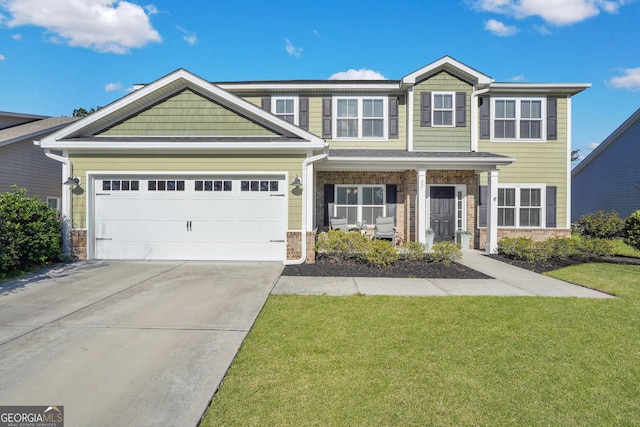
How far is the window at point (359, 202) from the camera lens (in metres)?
12.0

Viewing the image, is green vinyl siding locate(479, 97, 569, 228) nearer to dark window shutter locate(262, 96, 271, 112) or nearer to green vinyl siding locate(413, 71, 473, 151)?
green vinyl siding locate(413, 71, 473, 151)

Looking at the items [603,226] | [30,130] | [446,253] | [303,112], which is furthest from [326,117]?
[30,130]

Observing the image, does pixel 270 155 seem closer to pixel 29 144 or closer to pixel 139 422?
pixel 139 422

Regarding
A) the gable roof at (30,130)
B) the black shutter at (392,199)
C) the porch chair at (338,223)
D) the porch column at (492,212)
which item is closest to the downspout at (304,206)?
the porch chair at (338,223)

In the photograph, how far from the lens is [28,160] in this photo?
12.7 m

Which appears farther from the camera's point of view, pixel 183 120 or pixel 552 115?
pixel 552 115

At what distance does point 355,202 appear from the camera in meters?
12.0

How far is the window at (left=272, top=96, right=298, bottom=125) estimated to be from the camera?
39.1 feet

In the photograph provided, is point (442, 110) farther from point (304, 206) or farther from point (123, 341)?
point (123, 341)

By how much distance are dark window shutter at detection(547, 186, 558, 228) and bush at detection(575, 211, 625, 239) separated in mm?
952

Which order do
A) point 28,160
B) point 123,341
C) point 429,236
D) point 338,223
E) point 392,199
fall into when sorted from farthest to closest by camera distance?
point 28,160
point 392,199
point 338,223
point 429,236
point 123,341

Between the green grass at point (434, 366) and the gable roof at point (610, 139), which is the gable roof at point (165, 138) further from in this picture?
the gable roof at point (610, 139)

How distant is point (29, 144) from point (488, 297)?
1680 cm

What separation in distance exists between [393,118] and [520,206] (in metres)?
5.76
